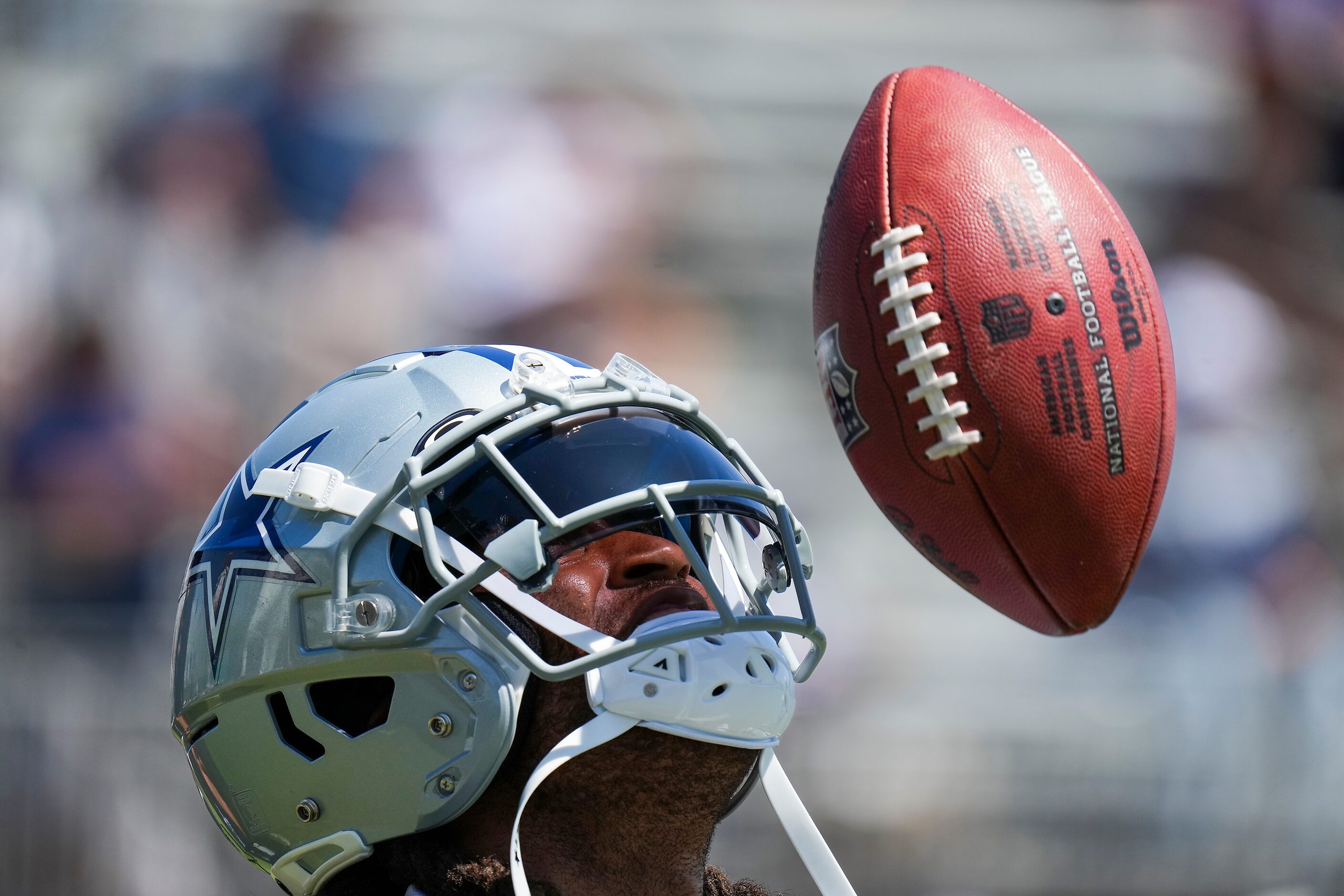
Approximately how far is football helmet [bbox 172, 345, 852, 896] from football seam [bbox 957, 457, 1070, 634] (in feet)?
0.91

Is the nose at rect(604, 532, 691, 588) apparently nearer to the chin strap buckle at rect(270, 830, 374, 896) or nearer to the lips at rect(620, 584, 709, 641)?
the lips at rect(620, 584, 709, 641)

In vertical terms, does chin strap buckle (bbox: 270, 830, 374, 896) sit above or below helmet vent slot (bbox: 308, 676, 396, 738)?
below

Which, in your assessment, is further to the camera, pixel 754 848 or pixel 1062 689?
pixel 1062 689

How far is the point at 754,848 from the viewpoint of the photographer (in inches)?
185

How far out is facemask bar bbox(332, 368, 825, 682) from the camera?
1688mm

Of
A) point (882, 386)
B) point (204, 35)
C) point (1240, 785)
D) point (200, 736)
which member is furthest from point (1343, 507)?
point (204, 35)

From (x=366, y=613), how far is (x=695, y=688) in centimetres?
45

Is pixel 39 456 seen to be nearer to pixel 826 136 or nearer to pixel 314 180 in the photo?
pixel 314 180

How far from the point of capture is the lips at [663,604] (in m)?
1.79

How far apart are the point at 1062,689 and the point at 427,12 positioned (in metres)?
4.16

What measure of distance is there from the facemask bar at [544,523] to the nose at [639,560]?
3.1 inches

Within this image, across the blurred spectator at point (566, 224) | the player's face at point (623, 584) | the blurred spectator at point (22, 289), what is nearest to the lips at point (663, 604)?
the player's face at point (623, 584)

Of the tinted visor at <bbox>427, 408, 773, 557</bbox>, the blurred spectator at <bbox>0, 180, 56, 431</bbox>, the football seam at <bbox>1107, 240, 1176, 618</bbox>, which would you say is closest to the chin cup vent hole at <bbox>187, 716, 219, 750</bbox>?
the tinted visor at <bbox>427, 408, 773, 557</bbox>

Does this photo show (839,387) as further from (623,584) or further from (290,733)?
(290,733)
